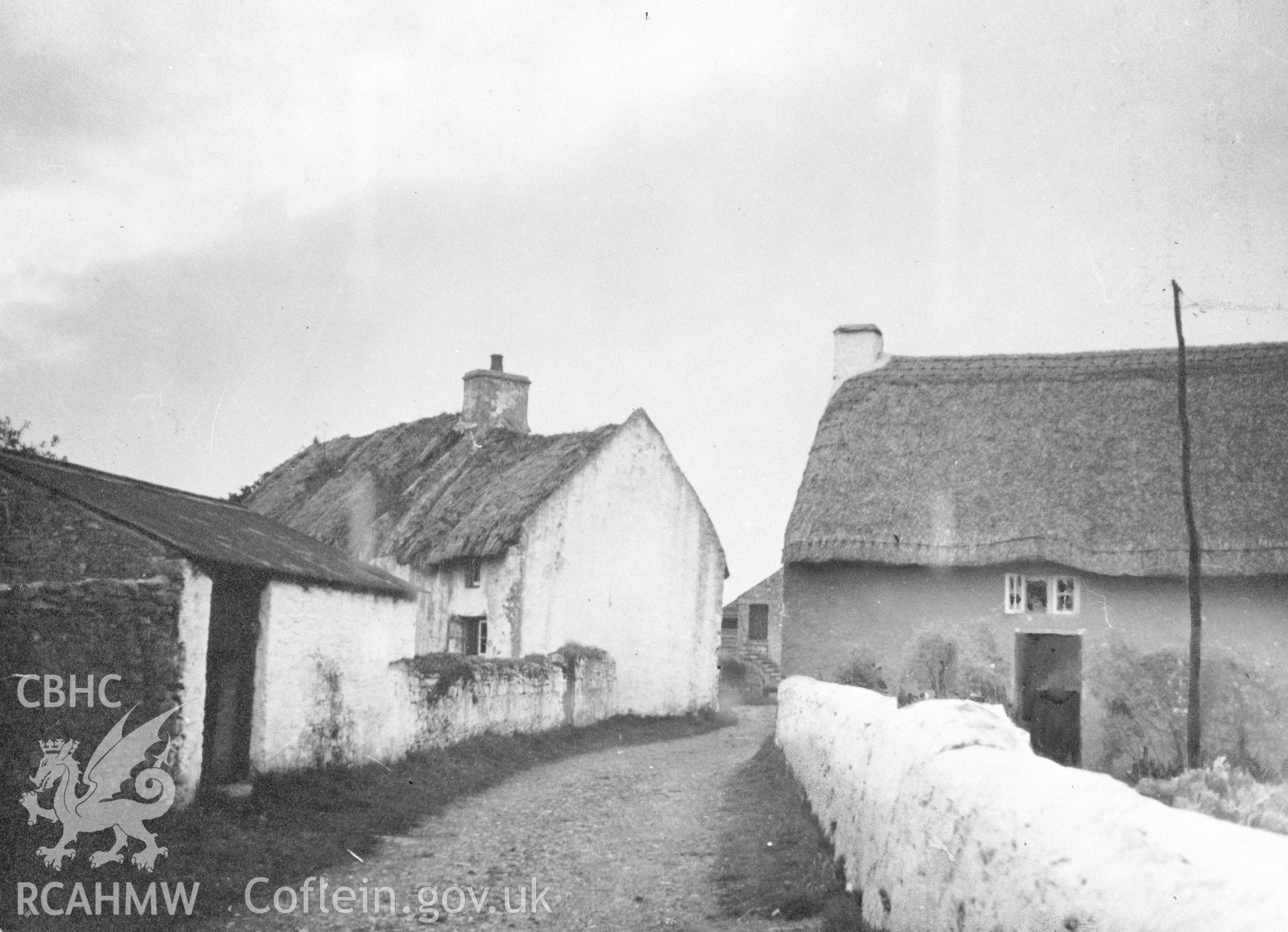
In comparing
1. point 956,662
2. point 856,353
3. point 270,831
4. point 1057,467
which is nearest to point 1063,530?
point 1057,467

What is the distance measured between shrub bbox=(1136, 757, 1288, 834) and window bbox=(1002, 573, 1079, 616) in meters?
10.7

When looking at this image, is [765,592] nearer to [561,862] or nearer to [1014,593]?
[1014,593]

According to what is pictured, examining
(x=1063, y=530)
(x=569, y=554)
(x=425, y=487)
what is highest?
(x=425, y=487)

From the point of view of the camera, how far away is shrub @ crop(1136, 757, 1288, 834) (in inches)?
195

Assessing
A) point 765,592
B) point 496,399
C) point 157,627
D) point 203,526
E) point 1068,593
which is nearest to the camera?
point 157,627

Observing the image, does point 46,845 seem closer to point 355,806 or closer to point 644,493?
point 355,806

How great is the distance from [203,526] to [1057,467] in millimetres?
13036

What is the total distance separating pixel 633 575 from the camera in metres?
22.3

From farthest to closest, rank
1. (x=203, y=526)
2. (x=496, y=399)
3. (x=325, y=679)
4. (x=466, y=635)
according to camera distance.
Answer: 1. (x=496, y=399)
2. (x=466, y=635)
3. (x=325, y=679)
4. (x=203, y=526)

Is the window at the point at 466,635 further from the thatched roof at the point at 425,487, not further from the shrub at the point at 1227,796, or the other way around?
the shrub at the point at 1227,796

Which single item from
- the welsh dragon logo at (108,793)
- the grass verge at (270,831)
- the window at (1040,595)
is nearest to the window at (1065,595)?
the window at (1040,595)

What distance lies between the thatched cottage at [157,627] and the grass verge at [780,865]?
4.26m

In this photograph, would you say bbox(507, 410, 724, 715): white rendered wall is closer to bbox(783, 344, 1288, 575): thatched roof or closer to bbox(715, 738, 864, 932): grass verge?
bbox(783, 344, 1288, 575): thatched roof

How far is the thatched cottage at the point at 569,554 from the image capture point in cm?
2047
